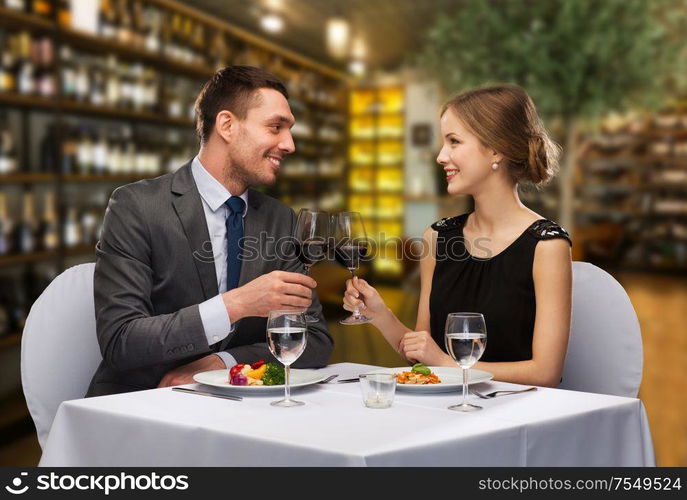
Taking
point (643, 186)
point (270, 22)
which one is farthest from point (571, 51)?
point (643, 186)

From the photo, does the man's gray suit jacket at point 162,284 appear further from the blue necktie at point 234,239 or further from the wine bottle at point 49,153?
the wine bottle at point 49,153

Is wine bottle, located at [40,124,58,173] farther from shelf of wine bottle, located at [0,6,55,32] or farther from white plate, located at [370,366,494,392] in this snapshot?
white plate, located at [370,366,494,392]

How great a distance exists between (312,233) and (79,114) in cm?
376

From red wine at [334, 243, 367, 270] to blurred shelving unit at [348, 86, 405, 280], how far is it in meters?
8.84

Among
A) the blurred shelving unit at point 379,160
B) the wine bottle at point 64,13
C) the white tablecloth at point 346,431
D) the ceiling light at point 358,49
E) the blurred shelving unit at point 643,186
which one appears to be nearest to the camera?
the white tablecloth at point 346,431

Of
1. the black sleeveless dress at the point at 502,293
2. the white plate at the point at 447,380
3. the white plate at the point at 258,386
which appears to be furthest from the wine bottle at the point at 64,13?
the white plate at the point at 447,380

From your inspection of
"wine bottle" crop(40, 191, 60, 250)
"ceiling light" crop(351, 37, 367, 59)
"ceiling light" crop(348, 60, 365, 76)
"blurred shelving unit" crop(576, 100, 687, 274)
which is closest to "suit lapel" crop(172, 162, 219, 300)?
"wine bottle" crop(40, 191, 60, 250)

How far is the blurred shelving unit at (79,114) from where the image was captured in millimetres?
4273

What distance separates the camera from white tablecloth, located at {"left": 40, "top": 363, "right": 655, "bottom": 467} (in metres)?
1.10

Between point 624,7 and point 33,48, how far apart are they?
3.71m

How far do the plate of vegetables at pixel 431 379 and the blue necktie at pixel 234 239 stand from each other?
0.59m

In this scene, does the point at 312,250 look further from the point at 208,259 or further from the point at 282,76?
the point at 282,76
